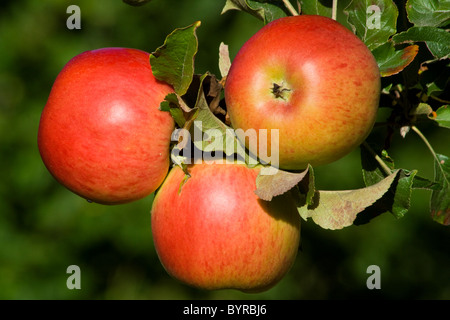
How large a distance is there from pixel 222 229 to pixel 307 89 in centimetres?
28

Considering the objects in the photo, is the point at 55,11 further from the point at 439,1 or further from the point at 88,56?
the point at 439,1

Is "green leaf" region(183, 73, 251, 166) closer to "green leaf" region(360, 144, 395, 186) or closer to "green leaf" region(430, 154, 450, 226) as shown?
"green leaf" region(360, 144, 395, 186)

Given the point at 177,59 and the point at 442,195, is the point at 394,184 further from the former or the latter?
the point at 177,59

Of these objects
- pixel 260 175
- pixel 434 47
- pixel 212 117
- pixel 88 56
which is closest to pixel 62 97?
pixel 88 56

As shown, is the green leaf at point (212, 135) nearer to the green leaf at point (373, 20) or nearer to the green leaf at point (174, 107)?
the green leaf at point (174, 107)

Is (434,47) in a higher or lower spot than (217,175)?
higher

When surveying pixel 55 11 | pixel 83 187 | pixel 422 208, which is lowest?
pixel 422 208

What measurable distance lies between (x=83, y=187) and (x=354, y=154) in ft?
5.72

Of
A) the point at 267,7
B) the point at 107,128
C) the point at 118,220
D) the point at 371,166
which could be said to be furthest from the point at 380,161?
the point at 118,220

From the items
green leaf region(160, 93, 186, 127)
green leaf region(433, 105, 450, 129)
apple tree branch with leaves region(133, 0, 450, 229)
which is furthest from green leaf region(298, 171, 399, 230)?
green leaf region(160, 93, 186, 127)

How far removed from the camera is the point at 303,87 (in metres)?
0.90

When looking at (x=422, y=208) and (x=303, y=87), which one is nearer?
(x=303, y=87)

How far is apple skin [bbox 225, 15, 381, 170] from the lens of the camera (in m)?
0.88

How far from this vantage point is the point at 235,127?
3.16 feet
